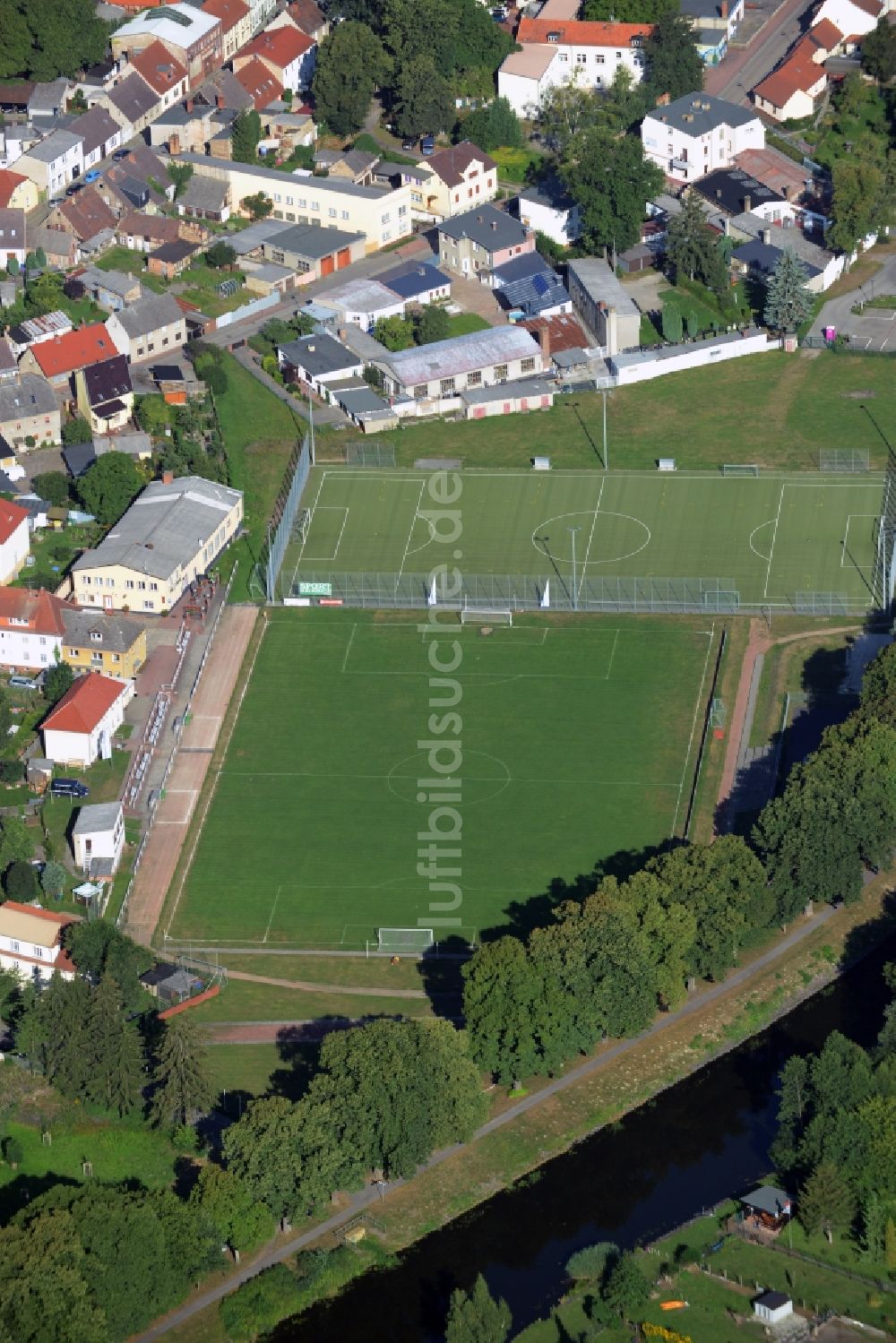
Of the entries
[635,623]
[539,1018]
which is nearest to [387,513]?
[635,623]

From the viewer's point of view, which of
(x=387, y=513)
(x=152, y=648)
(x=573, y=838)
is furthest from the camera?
(x=387, y=513)

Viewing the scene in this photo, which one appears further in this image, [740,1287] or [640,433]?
[640,433]

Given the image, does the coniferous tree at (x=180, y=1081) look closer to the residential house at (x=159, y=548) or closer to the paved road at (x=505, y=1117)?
the paved road at (x=505, y=1117)

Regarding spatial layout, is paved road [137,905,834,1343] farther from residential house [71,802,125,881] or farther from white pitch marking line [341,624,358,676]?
white pitch marking line [341,624,358,676]

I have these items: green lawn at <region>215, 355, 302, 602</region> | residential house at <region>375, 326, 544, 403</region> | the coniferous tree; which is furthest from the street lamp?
the coniferous tree

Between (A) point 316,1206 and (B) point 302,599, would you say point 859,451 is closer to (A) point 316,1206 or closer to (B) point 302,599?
(B) point 302,599

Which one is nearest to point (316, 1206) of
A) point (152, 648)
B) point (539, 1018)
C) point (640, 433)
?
point (539, 1018)

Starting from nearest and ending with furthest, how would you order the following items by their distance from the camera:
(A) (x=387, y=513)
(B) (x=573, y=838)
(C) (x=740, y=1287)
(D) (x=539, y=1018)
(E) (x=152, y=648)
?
1. (C) (x=740, y=1287)
2. (D) (x=539, y=1018)
3. (B) (x=573, y=838)
4. (E) (x=152, y=648)
5. (A) (x=387, y=513)
